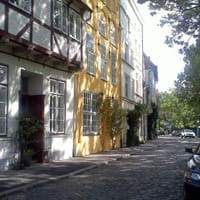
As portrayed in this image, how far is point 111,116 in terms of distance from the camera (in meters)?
24.2

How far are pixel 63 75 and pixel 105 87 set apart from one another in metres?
6.94

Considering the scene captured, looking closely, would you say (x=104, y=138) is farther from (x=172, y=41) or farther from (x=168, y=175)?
(x=168, y=175)

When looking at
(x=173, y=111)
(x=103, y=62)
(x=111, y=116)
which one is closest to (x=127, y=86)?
(x=103, y=62)

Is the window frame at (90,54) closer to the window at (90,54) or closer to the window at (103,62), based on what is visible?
the window at (90,54)

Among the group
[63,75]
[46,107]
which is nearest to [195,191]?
[46,107]

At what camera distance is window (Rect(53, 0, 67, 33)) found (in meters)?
16.6

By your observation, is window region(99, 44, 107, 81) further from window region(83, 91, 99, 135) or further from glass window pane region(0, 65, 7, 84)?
glass window pane region(0, 65, 7, 84)

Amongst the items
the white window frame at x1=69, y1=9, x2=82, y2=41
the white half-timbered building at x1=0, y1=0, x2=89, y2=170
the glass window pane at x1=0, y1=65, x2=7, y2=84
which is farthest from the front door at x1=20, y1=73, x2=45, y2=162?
the white window frame at x1=69, y1=9, x2=82, y2=41

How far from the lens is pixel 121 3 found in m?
30.6

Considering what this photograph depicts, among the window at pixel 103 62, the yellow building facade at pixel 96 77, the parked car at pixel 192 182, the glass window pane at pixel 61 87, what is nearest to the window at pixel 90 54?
the yellow building facade at pixel 96 77

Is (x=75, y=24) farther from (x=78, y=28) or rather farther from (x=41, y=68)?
(x=41, y=68)

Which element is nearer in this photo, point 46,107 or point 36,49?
point 36,49

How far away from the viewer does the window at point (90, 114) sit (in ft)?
68.9

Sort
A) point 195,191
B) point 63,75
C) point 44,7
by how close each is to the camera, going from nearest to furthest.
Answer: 1. point 195,191
2. point 44,7
3. point 63,75
